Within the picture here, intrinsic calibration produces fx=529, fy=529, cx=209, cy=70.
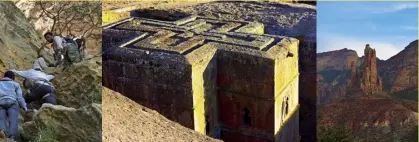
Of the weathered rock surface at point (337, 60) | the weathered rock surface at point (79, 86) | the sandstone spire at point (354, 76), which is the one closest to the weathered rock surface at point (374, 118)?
the sandstone spire at point (354, 76)

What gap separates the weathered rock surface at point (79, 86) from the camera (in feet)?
28.4

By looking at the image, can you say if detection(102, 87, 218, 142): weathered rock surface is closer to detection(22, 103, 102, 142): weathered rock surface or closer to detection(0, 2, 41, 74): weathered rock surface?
detection(22, 103, 102, 142): weathered rock surface

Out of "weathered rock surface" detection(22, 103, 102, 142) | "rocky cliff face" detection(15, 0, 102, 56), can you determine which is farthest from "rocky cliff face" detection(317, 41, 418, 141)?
"weathered rock surface" detection(22, 103, 102, 142)

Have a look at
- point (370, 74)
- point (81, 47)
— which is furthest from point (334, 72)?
point (81, 47)

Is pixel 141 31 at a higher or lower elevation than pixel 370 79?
higher

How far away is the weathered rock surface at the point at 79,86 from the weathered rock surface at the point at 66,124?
58.1 inches

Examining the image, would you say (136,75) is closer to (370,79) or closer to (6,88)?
(6,88)

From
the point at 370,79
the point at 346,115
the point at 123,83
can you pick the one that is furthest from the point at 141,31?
the point at 370,79

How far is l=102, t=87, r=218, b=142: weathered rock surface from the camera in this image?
7.73 meters

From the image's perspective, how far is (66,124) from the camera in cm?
705

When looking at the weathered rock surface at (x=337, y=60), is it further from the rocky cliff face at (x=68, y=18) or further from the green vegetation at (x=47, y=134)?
the green vegetation at (x=47, y=134)

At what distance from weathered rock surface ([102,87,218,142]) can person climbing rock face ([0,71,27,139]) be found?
3.84ft

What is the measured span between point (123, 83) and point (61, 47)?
193 centimetres

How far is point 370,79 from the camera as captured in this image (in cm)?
2242
